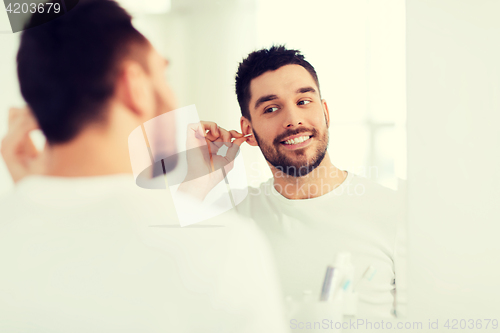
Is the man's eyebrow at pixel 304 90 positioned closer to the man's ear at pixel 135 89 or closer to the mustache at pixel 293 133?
the mustache at pixel 293 133

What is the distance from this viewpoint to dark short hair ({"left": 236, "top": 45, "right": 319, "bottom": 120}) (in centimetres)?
102

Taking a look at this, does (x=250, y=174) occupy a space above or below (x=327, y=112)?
below

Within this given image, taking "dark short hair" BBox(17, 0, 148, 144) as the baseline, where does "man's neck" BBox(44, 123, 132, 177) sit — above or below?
below

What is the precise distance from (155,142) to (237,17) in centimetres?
48

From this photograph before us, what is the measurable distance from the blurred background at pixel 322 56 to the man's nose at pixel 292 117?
108 mm

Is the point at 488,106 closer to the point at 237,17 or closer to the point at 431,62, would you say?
the point at 431,62

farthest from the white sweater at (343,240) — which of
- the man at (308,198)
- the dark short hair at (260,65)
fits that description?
the dark short hair at (260,65)

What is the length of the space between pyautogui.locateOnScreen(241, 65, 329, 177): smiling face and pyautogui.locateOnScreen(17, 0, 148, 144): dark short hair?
411 millimetres

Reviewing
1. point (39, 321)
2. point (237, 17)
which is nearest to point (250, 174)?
point (237, 17)

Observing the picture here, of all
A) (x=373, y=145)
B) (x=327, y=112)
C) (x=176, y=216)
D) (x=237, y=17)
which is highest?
(x=237, y=17)

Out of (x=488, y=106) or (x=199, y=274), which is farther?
(x=488, y=106)

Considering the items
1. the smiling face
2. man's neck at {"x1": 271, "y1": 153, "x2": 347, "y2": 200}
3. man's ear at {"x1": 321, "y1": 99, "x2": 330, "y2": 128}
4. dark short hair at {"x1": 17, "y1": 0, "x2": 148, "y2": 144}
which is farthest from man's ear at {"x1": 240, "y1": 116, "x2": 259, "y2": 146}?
dark short hair at {"x1": 17, "y1": 0, "x2": 148, "y2": 144}

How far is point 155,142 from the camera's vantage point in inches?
42.1

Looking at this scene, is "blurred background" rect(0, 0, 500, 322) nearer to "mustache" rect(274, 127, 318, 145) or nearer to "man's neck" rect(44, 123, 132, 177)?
"mustache" rect(274, 127, 318, 145)
